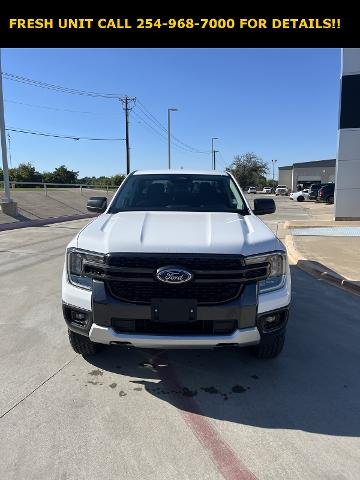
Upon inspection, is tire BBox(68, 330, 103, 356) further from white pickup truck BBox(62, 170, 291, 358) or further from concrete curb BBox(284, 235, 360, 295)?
concrete curb BBox(284, 235, 360, 295)

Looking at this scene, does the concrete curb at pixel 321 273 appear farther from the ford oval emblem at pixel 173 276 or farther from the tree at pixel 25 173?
the tree at pixel 25 173

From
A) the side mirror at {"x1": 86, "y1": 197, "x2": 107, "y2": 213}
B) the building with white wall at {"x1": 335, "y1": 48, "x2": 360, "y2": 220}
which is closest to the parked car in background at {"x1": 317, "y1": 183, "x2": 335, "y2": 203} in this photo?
the building with white wall at {"x1": 335, "y1": 48, "x2": 360, "y2": 220}

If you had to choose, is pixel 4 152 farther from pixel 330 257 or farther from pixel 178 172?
pixel 178 172

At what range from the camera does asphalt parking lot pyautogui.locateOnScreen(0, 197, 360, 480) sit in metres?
2.53

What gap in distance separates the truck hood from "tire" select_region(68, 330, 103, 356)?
82 cm

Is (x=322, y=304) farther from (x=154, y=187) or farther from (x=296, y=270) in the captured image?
(x=154, y=187)

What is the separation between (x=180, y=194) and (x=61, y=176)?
73743 millimetres

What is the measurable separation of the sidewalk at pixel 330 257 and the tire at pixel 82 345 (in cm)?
444

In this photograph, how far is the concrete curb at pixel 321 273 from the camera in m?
6.71

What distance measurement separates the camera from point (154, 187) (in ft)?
17.0

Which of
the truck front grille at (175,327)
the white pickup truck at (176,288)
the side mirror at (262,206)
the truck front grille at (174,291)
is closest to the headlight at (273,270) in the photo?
the white pickup truck at (176,288)

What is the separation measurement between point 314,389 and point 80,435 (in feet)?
6.15

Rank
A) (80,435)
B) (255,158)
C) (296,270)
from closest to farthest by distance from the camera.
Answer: (80,435) → (296,270) → (255,158)
